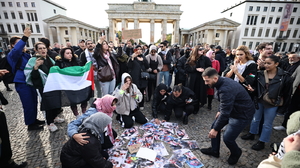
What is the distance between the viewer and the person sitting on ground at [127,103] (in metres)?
4.02

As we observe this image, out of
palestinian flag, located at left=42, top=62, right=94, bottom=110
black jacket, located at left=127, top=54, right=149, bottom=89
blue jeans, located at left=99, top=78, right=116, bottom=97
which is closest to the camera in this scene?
palestinian flag, located at left=42, top=62, right=94, bottom=110

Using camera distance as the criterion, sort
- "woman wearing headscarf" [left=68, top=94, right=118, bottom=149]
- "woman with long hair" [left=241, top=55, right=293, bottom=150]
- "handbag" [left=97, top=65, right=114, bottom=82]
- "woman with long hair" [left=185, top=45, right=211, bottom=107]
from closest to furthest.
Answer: "woman wearing headscarf" [left=68, top=94, right=118, bottom=149] → "woman with long hair" [left=241, top=55, right=293, bottom=150] → "handbag" [left=97, top=65, right=114, bottom=82] → "woman with long hair" [left=185, top=45, right=211, bottom=107]

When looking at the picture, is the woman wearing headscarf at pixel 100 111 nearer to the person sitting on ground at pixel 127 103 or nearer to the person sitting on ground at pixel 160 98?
the person sitting on ground at pixel 127 103

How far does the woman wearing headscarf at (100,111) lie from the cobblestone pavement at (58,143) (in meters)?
0.85

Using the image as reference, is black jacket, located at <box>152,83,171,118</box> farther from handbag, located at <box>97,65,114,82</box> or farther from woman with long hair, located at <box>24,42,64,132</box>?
woman with long hair, located at <box>24,42,64,132</box>

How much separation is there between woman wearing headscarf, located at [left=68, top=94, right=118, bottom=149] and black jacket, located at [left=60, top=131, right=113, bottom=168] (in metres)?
0.09

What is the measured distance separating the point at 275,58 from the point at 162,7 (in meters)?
43.1

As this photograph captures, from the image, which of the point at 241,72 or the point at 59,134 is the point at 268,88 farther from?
the point at 59,134

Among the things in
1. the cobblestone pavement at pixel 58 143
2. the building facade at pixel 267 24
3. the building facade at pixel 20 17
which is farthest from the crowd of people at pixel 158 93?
the building facade at pixel 20 17

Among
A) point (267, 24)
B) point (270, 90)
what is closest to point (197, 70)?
point (270, 90)

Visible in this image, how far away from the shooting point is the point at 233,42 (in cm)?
4275

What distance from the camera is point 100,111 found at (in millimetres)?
2750

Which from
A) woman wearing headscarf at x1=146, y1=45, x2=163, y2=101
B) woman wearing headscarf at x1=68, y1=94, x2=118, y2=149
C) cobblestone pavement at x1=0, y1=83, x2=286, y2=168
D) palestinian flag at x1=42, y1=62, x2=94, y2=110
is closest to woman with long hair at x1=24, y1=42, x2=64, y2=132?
palestinian flag at x1=42, y1=62, x2=94, y2=110

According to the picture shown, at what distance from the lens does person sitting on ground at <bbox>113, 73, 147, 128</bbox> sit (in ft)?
13.2
